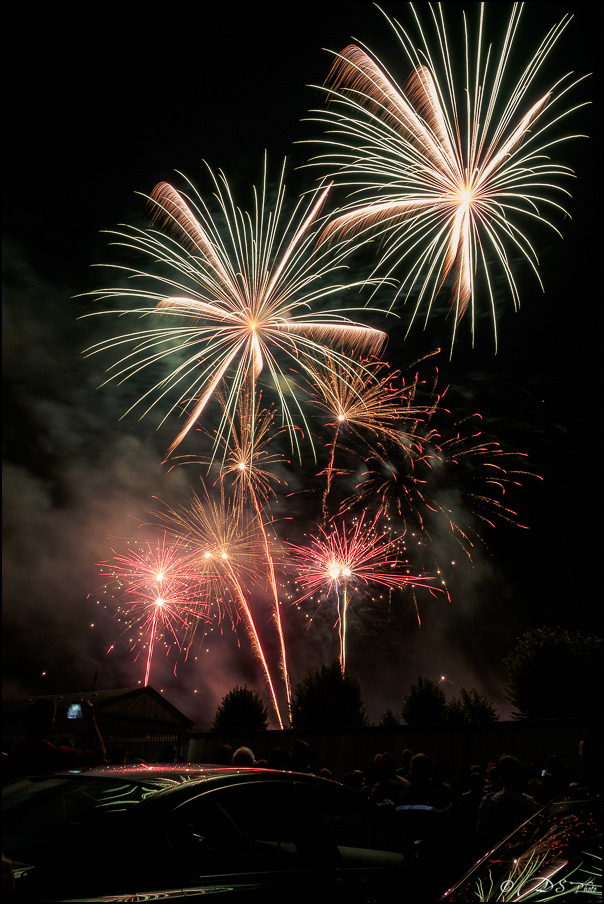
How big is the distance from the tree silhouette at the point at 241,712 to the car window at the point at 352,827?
33.7 metres

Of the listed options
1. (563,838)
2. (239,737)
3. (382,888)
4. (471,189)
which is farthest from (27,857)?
(239,737)

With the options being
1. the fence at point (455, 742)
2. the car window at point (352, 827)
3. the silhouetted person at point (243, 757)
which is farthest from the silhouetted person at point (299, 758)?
the fence at point (455, 742)

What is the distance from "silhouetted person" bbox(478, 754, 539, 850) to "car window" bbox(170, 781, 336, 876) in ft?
11.2

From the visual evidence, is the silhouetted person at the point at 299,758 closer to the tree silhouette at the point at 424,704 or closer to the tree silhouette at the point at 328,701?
the tree silhouette at the point at 424,704

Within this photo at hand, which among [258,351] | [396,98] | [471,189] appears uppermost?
[396,98]

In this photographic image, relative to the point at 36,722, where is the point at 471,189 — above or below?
above

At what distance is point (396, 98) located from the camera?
12125mm

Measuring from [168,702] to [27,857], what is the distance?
47746mm

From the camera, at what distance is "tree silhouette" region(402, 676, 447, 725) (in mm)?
30891

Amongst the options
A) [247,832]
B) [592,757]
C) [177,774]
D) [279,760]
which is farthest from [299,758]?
[177,774]

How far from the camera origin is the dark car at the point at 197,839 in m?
2.26

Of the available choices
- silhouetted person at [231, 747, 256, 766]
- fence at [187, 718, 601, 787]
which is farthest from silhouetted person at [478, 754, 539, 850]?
fence at [187, 718, 601, 787]

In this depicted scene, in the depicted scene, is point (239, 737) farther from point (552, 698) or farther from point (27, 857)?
point (27, 857)

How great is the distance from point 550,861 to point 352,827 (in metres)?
1.40
